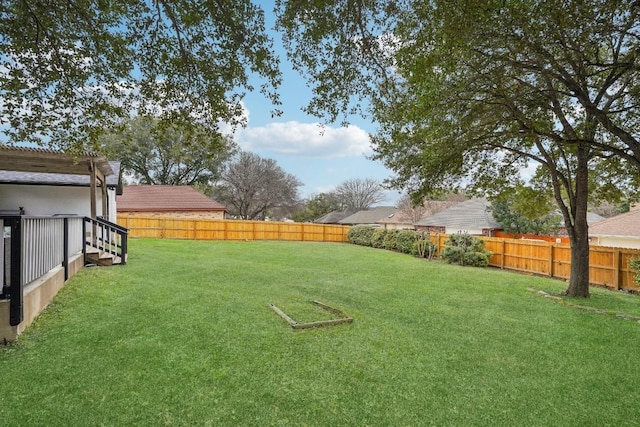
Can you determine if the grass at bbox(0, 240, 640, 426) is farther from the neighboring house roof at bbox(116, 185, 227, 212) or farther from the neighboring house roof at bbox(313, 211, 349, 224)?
the neighboring house roof at bbox(313, 211, 349, 224)

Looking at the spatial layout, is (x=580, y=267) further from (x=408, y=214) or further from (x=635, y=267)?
(x=408, y=214)

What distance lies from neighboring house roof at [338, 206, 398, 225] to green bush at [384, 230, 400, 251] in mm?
24530

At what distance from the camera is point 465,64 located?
5793mm

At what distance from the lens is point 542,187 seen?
11.8m

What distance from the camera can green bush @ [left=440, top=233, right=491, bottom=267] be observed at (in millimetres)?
15258

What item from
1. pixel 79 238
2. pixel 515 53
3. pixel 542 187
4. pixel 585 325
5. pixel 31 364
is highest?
pixel 515 53

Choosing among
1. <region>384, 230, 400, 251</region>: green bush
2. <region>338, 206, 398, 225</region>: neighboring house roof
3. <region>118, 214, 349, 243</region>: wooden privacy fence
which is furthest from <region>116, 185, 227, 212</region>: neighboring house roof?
<region>338, 206, 398, 225</region>: neighboring house roof

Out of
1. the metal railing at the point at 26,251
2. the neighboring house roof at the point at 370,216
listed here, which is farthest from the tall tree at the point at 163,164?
the metal railing at the point at 26,251

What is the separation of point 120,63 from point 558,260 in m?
14.1

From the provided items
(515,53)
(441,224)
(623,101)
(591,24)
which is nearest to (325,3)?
(515,53)

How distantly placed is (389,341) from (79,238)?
292 inches

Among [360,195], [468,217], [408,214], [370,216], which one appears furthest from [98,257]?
[360,195]

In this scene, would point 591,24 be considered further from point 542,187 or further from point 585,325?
point 542,187

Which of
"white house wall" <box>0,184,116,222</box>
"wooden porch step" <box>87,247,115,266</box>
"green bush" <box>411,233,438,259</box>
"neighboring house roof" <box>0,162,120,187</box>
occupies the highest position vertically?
"neighboring house roof" <box>0,162,120,187</box>
